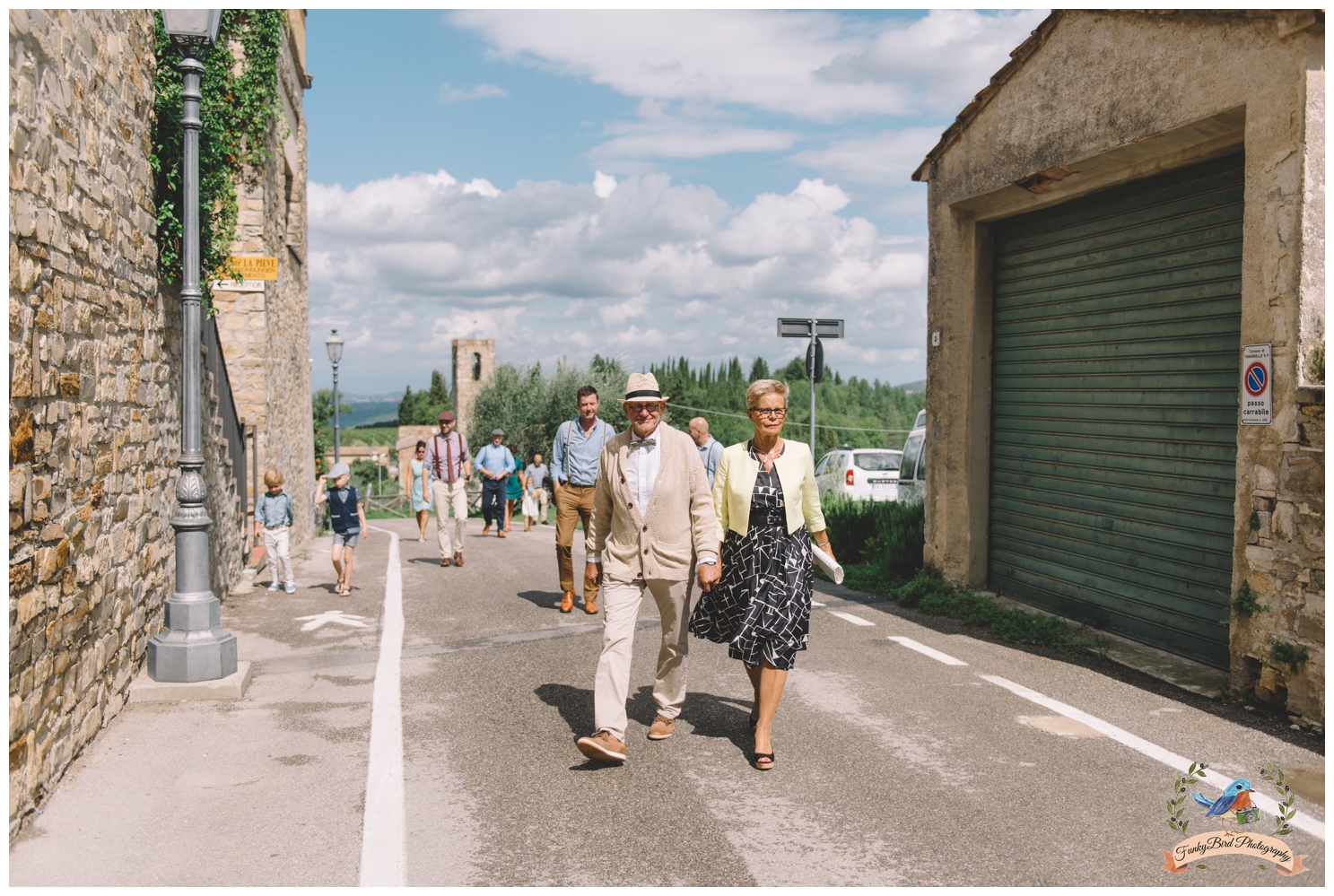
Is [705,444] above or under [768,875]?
above

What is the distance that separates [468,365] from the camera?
51062 millimetres

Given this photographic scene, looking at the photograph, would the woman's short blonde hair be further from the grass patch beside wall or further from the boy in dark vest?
the boy in dark vest

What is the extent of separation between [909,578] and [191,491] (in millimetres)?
6661

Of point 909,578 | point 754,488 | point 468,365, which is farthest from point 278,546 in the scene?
point 468,365

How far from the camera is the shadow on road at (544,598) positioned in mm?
9359

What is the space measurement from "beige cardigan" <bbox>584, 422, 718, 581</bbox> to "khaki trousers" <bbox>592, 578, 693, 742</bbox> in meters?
0.09

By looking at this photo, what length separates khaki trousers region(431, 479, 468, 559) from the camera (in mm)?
12453

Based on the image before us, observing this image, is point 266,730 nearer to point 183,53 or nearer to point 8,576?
point 8,576

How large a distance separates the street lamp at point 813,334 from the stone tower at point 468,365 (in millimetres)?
37930

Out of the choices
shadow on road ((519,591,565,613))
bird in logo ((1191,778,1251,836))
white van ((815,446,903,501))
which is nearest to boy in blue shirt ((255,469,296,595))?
shadow on road ((519,591,565,613))

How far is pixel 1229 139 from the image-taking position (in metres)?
6.53

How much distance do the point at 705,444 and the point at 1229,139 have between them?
5430mm

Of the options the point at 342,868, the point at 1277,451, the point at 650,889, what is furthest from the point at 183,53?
the point at 1277,451

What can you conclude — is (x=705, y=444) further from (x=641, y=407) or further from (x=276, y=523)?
(x=641, y=407)
